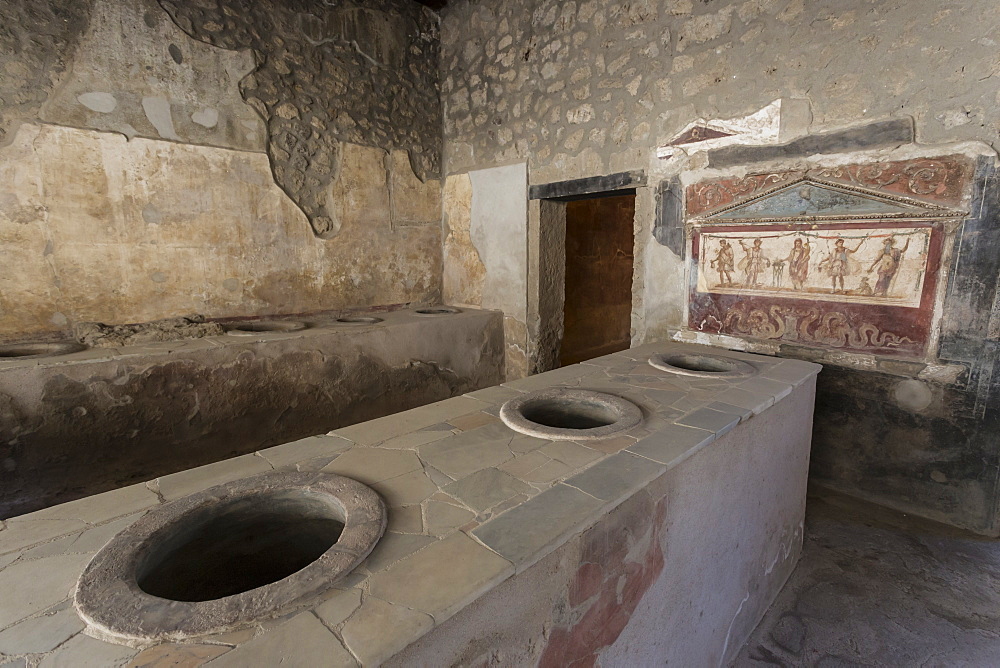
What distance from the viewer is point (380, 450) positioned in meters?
1.85

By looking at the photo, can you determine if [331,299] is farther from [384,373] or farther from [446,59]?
[446,59]

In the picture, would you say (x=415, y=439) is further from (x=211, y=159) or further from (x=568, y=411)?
(x=211, y=159)

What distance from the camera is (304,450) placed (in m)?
1.84

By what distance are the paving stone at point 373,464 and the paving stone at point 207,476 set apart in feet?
0.84

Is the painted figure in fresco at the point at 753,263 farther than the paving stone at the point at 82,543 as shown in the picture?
Yes

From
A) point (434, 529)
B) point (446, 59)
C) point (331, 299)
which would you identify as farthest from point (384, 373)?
point (446, 59)

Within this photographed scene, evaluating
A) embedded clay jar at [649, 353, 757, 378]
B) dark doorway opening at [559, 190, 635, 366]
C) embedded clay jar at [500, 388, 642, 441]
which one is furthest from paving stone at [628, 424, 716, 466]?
dark doorway opening at [559, 190, 635, 366]

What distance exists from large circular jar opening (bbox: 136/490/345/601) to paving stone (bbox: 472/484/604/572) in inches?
20.3

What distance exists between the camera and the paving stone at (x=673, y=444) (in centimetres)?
171

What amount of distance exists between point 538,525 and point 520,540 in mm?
88

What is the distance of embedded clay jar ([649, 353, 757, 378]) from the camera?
273cm

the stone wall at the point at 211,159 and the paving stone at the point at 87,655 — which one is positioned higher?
the stone wall at the point at 211,159

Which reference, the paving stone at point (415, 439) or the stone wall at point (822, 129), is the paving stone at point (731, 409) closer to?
the paving stone at point (415, 439)

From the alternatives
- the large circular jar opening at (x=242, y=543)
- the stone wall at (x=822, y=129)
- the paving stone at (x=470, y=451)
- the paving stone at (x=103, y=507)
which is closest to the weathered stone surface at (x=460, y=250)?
the stone wall at (x=822, y=129)
